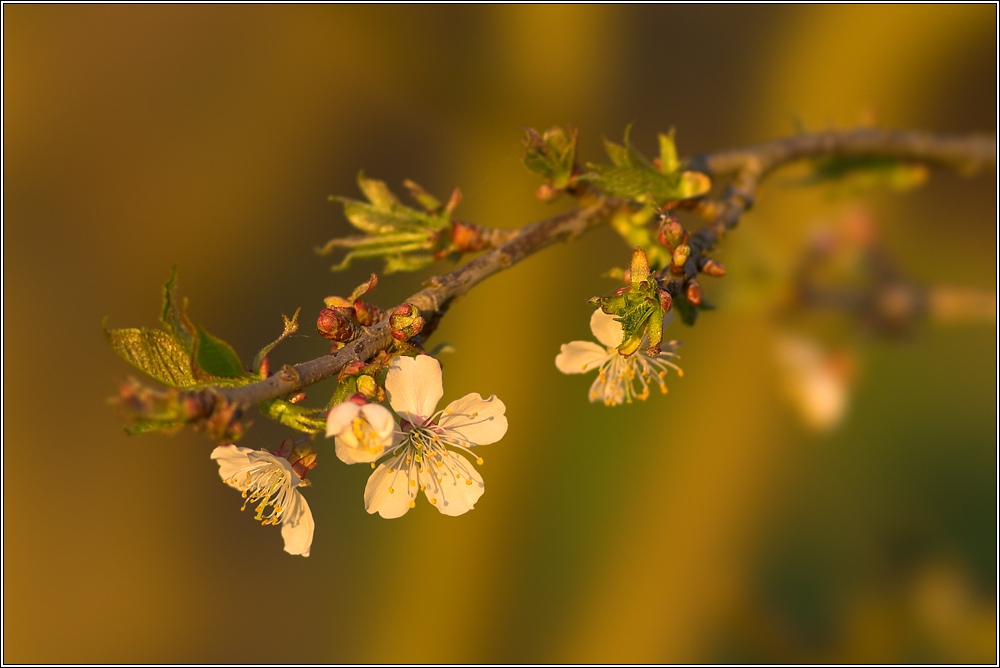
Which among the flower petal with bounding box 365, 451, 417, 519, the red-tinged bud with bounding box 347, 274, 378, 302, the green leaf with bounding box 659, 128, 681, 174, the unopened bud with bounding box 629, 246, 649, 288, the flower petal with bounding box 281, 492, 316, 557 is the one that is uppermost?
the green leaf with bounding box 659, 128, 681, 174

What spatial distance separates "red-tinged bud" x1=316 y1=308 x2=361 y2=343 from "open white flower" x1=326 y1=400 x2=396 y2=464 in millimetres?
31

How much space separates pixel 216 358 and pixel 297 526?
0.07m

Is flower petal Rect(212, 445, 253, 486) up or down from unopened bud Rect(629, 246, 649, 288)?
down

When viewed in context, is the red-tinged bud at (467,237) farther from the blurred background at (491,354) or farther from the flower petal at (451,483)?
the blurred background at (491,354)

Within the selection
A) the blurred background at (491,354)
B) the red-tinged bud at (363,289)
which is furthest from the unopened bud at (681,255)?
the blurred background at (491,354)

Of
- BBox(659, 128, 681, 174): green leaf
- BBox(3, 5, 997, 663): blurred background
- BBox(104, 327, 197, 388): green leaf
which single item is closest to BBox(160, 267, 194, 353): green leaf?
BBox(104, 327, 197, 388): green leaf

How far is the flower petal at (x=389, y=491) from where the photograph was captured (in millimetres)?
271

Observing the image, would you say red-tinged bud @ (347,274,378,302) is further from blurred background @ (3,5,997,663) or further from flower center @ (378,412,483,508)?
blurred background @ (3,5,997,663)

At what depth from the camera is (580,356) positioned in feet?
0.99

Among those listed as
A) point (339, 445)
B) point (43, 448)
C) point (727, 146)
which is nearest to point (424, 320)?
point (339, 445)

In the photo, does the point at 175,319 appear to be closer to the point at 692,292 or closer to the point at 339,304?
the point at 339,304

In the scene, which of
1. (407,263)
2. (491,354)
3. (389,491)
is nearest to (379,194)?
(407,263)

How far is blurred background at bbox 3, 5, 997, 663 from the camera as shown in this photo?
71 centimetres

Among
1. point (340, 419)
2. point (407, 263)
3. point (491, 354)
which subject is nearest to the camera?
point (340, 419)
